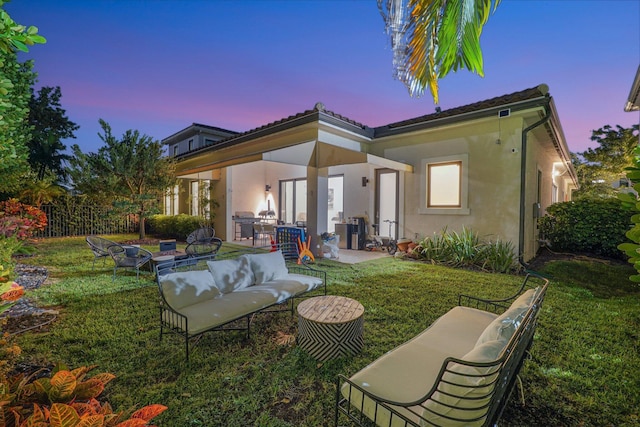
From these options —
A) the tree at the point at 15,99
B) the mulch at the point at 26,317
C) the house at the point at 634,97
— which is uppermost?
the house at the point at 634,97

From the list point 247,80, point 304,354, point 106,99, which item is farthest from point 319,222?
point 106,99

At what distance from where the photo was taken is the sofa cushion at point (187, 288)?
3674mm

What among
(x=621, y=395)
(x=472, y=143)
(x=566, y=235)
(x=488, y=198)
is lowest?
(x=621, y=395)

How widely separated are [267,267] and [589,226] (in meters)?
11.4

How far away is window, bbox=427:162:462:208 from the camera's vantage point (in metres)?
9.56

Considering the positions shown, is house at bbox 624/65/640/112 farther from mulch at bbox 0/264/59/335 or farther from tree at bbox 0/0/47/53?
mulch at bbox 0/264/59/335

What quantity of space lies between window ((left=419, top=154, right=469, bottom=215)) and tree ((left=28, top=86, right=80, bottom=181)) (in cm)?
2160

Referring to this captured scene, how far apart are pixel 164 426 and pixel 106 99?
2691cm

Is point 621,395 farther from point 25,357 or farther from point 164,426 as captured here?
point 25,357

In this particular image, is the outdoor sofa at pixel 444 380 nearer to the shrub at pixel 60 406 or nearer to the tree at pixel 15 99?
the shrub at pixel 60 406

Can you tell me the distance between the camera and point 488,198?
8.77 m

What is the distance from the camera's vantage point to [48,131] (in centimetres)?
1991

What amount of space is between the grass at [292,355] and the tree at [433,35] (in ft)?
12.0

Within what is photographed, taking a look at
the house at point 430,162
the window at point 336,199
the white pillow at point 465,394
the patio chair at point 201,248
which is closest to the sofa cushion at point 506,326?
the white pillow at point 465,394
